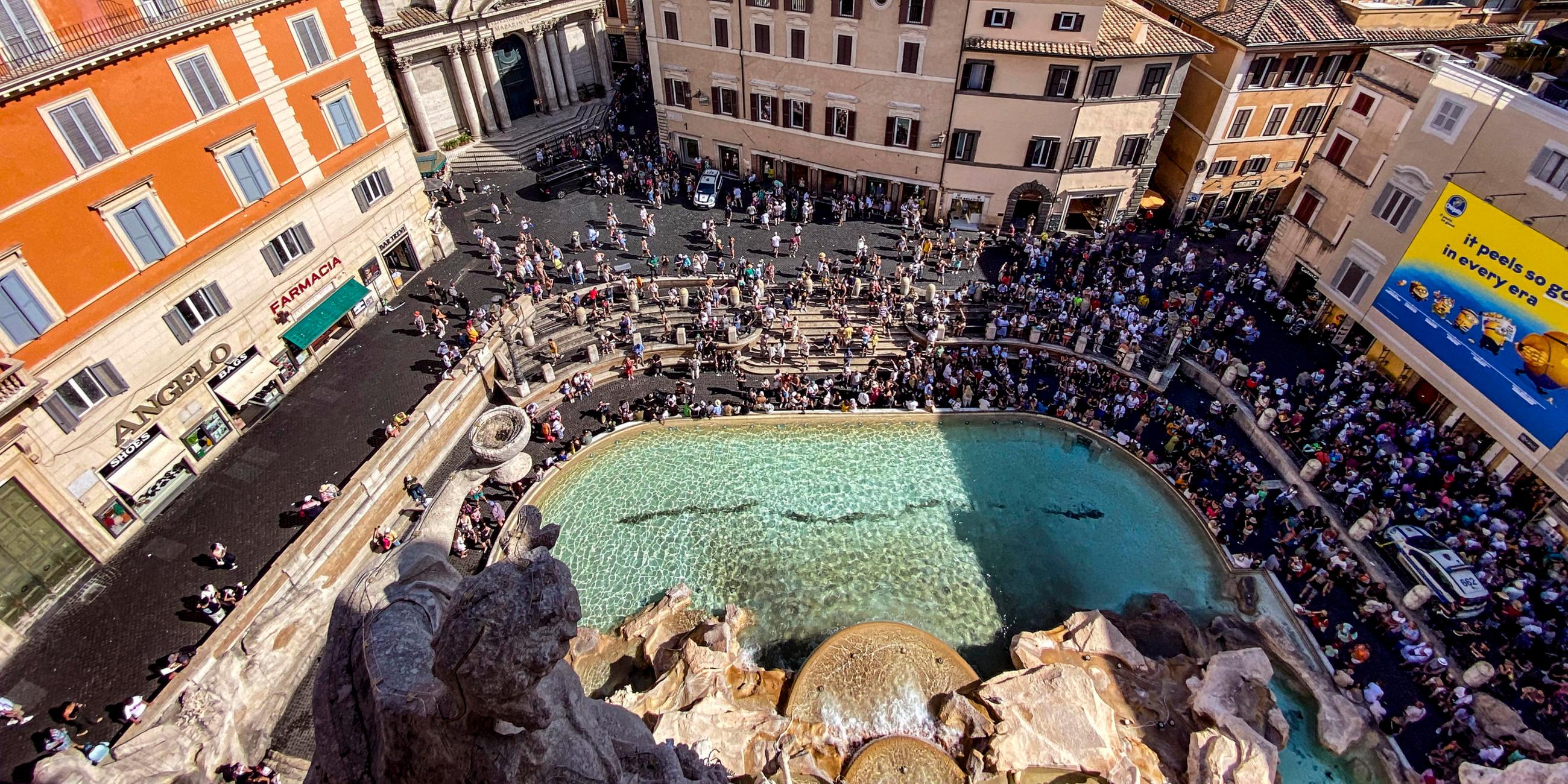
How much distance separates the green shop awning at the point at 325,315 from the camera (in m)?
28.4

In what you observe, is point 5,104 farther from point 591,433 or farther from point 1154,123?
point 1154,123

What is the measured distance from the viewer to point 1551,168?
911 inches

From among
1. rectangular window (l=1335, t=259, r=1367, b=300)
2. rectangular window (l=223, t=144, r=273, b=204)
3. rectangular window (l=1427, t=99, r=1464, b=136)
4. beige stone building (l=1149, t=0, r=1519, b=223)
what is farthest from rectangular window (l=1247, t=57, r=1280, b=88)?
rectangular window (l=223, t=144, r=273, b=204)

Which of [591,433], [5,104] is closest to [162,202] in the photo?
[5,104]

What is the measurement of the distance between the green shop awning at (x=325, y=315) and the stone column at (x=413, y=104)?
15.6 meters

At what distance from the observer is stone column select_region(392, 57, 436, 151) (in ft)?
133

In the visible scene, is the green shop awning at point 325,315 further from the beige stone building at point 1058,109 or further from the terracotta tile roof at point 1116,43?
the terracotta tile roof at point 1116,43

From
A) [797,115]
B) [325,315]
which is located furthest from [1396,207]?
[325,315]

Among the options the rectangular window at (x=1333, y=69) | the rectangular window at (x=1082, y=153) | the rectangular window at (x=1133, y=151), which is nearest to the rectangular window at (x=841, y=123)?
the rectangular window at (x=1082, y=153)

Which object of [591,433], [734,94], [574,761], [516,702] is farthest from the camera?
[734,94]

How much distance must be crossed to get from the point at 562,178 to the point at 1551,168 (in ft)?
146

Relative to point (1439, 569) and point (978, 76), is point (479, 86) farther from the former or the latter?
point (1439, 569)

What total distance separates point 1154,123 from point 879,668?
31.9 metres

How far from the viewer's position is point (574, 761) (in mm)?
10016
